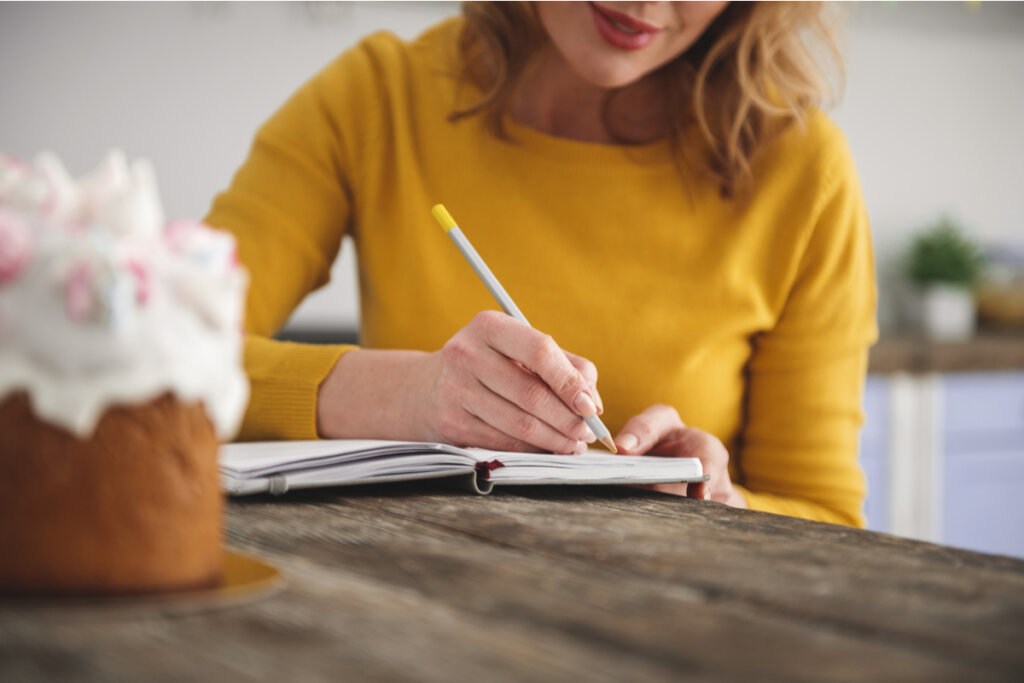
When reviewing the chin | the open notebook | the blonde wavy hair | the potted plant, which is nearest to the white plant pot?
the potted plant

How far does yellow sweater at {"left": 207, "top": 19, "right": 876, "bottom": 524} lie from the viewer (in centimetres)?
120

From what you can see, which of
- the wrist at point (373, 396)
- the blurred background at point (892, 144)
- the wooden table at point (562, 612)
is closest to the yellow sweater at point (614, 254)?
the wrist at point (373, 396)

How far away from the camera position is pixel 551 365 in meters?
0.80

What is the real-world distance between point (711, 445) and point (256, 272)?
0.60 metres

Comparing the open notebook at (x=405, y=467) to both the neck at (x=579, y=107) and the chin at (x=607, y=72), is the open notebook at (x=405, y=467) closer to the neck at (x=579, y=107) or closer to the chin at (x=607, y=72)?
the chin at (x=607, y=72)

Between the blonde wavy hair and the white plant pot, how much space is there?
2.21m

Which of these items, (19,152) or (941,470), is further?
(941,470)

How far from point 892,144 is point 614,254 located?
2677 mm

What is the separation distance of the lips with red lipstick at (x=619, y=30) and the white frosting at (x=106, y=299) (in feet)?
2.55

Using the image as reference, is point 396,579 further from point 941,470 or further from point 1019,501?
point 1019,501

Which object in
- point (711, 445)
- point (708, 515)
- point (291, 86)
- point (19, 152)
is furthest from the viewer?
point (291, 86)

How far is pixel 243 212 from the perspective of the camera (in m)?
1.22

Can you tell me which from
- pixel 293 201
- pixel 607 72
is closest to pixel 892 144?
pixel 607 72

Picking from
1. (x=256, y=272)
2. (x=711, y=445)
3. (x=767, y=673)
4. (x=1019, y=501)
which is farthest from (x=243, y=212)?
(x=1019, y=501)
